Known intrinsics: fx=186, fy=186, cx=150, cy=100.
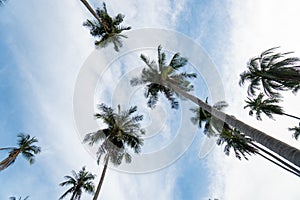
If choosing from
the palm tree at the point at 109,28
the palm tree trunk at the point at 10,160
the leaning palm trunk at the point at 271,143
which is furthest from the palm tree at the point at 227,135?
the palm tree trunk at the point at 10,160

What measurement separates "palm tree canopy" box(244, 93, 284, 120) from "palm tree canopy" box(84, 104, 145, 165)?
11.7 m

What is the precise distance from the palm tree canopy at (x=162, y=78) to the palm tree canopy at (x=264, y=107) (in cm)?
640

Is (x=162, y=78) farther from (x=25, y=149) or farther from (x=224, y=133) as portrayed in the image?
(x=25, y=149)

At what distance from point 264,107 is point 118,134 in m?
14.5

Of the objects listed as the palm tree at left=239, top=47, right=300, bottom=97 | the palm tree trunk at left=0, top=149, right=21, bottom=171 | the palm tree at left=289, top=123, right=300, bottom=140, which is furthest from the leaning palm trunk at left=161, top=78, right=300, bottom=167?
the palm tree trunk at left=0, top=149, right=21, bottom=171

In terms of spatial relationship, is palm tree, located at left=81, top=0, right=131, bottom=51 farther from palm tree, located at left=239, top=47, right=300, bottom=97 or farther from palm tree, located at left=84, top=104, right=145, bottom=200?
palm tree, located at left=239, top=47, right=300, bottom=97

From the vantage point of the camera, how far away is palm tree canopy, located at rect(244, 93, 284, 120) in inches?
612

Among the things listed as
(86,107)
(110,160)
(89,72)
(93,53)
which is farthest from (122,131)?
(93,53)

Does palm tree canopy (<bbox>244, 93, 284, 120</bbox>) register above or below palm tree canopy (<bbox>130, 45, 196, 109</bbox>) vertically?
below

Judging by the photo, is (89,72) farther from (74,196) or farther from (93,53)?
(74,196)

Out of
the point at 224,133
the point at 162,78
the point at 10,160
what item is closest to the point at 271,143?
the point at 224,133

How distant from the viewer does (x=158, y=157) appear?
24.0 metres

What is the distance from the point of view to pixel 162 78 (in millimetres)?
20766

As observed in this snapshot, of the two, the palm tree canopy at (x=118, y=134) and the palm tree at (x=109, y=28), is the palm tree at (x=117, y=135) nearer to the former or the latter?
the palm tree canopy at (x=118, y=134)
